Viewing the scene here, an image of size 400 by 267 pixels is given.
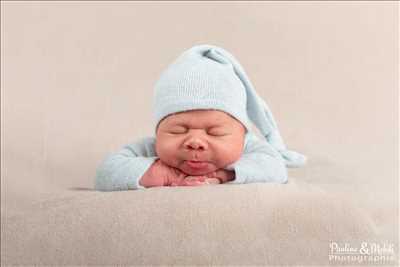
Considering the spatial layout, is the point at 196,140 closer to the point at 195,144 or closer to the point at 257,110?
the point at 195,144

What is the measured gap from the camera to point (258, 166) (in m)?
1.54

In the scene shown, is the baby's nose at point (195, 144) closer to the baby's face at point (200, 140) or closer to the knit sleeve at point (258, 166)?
the baby's face at point (200, 140)

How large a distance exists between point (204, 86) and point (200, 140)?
140 mm

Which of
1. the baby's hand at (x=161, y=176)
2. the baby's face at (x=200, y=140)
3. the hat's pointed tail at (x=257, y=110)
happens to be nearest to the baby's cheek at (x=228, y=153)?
the baby's face at (x=200, y=140)

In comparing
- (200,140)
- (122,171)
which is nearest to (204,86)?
(200,140)

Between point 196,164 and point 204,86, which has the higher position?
point 204,86

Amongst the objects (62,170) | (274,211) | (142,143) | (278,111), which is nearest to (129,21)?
Answer: (278,111)

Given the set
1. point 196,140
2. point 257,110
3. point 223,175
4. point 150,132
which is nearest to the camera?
point 196,140

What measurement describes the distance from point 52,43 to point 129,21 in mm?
334

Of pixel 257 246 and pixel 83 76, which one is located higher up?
pixel 83 76

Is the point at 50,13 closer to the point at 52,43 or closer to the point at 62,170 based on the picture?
the point at 52,43

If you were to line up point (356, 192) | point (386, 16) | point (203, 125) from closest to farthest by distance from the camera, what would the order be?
1. point (203, 125)
2. point (356, 192)
3. point (386, 16)

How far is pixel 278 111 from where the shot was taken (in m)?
2.58

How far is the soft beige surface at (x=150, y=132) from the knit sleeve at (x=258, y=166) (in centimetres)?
10
